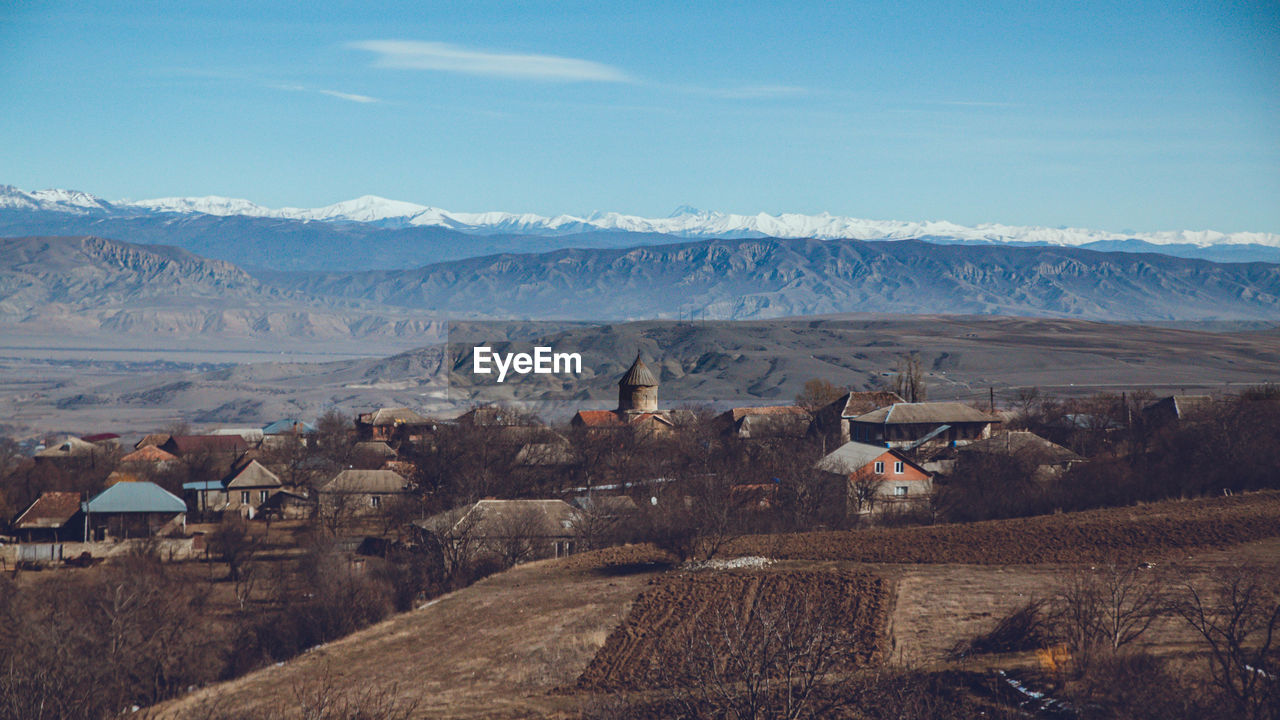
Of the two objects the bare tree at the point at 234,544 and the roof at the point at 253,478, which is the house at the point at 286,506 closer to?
the roof at the point at 253,478

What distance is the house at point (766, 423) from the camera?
2611 inches

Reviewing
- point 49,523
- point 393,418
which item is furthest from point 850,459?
point 393,418

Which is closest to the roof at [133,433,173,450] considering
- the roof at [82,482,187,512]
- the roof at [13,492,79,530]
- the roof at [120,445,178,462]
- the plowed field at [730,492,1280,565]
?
the roof at [120,445,178,462]

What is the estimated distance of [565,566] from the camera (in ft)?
113

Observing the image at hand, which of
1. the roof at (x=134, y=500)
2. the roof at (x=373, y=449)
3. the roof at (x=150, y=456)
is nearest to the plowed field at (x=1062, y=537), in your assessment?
the roof at (x=134, y=500)

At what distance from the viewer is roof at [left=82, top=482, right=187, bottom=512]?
5003 cm

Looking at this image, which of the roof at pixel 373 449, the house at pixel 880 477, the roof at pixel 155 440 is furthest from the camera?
the roof at pixel 155 440

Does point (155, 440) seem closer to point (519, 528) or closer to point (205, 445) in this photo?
point (205, 445)

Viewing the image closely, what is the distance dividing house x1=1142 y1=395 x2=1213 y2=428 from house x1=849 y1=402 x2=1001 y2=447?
7.46m

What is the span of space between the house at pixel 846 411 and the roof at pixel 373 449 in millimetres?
23714

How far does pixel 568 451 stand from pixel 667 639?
37040mm

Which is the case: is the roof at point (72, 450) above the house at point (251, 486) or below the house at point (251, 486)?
below

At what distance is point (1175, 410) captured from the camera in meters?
60.6

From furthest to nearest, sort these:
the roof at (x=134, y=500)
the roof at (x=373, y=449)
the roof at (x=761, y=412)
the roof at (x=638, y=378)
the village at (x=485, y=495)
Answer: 1. the roof at (x=638, y=378)
2. the roof at (x=761, y=412)
3. the roof at (x=373, y=449)
4. the roof at (x=134, y=500)
5. the village at (x=485, y=495)
